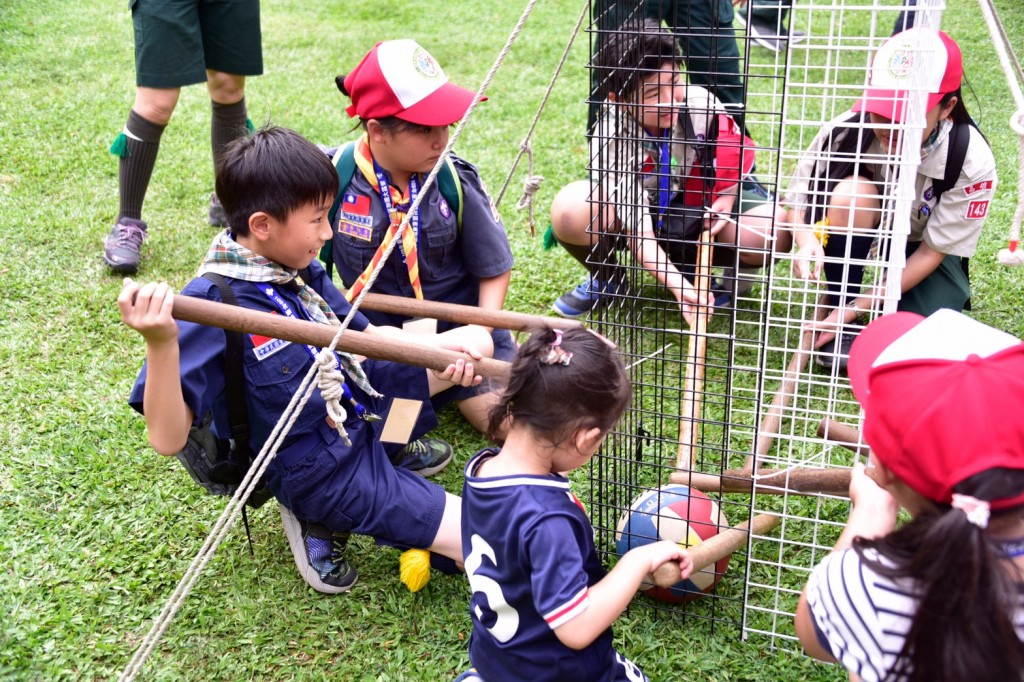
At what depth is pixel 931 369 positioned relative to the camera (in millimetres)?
1287

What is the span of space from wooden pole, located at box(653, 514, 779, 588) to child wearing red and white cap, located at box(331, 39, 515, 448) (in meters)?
1.08

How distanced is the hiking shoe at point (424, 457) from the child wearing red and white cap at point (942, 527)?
1.66 metres

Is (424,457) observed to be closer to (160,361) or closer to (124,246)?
(160,361)

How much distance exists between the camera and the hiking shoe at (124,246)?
3.99 m

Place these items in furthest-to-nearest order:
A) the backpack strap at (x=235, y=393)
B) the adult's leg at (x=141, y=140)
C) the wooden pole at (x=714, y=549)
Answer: the adult's leg at (x=141, y=140) < the backpack strap at (x=235, y=393) < the wooden pole at (x=714, y=549)

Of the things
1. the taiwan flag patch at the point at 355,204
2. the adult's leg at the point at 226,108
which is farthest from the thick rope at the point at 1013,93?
the adult's leg at the point at 226,108

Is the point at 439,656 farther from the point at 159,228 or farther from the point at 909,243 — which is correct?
the point at 159,228

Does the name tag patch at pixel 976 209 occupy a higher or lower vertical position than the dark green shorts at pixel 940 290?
higher

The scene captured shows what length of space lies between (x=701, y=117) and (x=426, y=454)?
176cm

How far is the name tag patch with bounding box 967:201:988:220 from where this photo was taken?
3.00 m

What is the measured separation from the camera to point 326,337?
6.57 ft

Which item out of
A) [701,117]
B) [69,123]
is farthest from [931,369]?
[69,123]

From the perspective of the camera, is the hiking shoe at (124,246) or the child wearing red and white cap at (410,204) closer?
the child wearing red and white cap at (410,204)

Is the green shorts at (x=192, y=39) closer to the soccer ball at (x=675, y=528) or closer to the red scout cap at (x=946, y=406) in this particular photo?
the soccer ball at (x=675, y=528)
